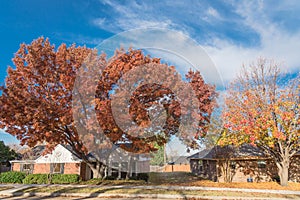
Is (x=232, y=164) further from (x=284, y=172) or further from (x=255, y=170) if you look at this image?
(x=284, y=172)

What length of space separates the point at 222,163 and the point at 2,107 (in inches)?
686

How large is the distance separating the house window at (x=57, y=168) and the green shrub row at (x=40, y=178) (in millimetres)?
2162

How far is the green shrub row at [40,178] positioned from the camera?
20.2 meters

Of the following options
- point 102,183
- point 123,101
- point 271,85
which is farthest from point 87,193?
point 271,85

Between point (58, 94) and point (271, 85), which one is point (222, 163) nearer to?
point (271, 85)

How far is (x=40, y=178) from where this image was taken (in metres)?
20.5

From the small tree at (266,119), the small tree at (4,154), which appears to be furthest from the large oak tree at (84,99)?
the small tree at (4,154)

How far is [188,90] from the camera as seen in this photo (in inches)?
614

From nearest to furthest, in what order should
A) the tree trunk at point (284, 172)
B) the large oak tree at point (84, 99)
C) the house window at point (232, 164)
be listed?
the large oak tree at point (84, 99)
the tree trunk at point (284, 172)
the house window at point (232, 164)

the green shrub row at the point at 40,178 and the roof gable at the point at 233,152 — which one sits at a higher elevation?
the roof gable at the point at 233,152

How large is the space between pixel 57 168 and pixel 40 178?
3.06m

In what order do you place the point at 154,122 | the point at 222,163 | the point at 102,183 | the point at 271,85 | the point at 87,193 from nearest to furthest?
1. the point at 87,193
2. the point at 154,122
3. the point at 102,183
4. the point at 271,85
5. the point at 222,163

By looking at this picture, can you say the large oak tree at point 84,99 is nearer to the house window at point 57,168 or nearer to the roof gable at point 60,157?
the roof gable at point 60,157

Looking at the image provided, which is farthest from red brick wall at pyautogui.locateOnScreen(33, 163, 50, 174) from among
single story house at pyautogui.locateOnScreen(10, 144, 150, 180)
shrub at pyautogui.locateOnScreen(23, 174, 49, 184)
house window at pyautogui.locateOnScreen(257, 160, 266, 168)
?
house window at pyautogui.locateOnScreen(257, 160, 266, 168)
